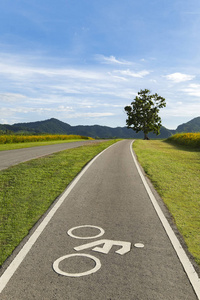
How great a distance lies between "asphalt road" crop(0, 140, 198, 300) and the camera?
3154 mm

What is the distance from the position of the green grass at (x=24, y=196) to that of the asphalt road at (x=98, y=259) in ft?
1.08

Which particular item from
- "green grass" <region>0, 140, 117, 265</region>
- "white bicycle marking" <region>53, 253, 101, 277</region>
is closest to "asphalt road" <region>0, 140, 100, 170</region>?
"green grass" <region>0, 140, 117, 265</region>

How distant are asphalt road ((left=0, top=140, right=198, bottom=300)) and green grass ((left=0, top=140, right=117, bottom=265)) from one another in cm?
33

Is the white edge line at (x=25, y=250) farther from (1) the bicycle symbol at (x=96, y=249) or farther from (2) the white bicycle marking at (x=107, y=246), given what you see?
(2) the white bicycle marking at (x=107, y=246)

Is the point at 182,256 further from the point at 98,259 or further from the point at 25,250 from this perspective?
the point at 25,250

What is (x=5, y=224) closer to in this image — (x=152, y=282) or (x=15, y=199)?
(x=15, y=199)

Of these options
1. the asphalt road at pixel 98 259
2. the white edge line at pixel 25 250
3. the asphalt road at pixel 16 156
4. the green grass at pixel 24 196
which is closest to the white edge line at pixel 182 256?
the asphalt road at pixel 98 259

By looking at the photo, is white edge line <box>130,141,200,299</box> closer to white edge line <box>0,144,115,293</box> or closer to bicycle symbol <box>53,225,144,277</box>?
bicycle symbol <box>53,225,144,277</box>

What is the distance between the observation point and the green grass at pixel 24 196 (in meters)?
4.97

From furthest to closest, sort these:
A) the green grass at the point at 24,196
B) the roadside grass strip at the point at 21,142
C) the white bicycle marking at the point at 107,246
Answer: the roadside grass strip at the point at 21,142 < the green grass at the point at 24,196 < the white bicycle marking at the point at 107,246

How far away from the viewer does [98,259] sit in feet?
13.0

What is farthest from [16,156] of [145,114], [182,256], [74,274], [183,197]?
[145,114]

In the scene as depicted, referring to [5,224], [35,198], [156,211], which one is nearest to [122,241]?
[156,211]

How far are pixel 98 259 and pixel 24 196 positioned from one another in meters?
4.38
